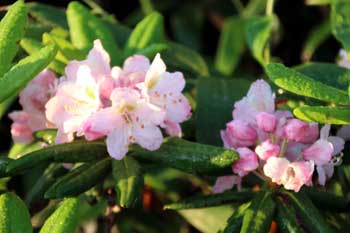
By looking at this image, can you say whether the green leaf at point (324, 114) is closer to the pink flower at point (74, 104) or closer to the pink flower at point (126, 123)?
the pink flower at point (126, 123)

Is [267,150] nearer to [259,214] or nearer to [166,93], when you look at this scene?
[259,214]

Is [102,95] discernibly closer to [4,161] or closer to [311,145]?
[4,161]

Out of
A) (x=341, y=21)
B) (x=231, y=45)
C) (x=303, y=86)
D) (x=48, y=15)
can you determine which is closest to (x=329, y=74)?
(x=341, y=21)

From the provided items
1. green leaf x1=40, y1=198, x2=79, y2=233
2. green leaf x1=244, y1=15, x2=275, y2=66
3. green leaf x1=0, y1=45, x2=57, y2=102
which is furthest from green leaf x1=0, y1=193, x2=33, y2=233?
green leaf x1=244, y1=15, x2=275, y2=66

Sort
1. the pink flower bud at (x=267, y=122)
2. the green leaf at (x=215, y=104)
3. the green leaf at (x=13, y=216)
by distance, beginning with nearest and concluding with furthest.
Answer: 1. the green leaf at (x=13, y=216)
2. the pink flower bud at (x=267, y=122)
3. the green leaf at (x=215, y=104)

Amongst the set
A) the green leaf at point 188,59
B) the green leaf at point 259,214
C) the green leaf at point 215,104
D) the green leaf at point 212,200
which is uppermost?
the green leaf at point 259,214

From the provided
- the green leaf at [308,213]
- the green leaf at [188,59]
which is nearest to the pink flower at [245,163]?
the green leaf at [308,213]

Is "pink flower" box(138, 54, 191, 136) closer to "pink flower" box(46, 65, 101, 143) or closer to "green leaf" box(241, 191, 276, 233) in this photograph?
"pink flower" box(46, 65, 101, 143)
